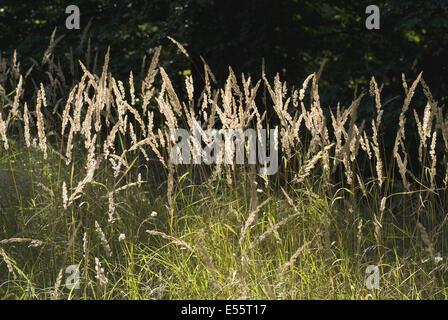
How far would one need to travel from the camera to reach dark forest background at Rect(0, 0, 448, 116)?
574 centimetres

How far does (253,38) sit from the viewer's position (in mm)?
6023

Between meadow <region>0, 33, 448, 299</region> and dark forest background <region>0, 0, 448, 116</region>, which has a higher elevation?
dark forest background <region>0, 0, 448, 116</region>

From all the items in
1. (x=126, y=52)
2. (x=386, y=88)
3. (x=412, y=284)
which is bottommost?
(x=412, y=284)

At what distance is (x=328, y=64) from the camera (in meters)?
6.69

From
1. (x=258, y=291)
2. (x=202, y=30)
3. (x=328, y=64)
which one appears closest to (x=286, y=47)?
(x=328, y=64)

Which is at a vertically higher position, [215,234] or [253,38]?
[253,38]

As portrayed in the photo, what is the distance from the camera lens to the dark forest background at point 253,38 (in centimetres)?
574

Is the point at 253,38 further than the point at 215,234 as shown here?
Yes

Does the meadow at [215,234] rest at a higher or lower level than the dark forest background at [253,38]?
lower

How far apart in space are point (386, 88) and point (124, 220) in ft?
12.6

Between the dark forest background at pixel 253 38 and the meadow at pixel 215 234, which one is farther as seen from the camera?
the dark forest background at pixel 253 38

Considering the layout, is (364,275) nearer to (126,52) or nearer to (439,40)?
(439,40)

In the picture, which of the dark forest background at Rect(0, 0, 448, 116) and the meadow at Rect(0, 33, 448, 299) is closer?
the meadow at Rect(0, 33, 448, 299)
